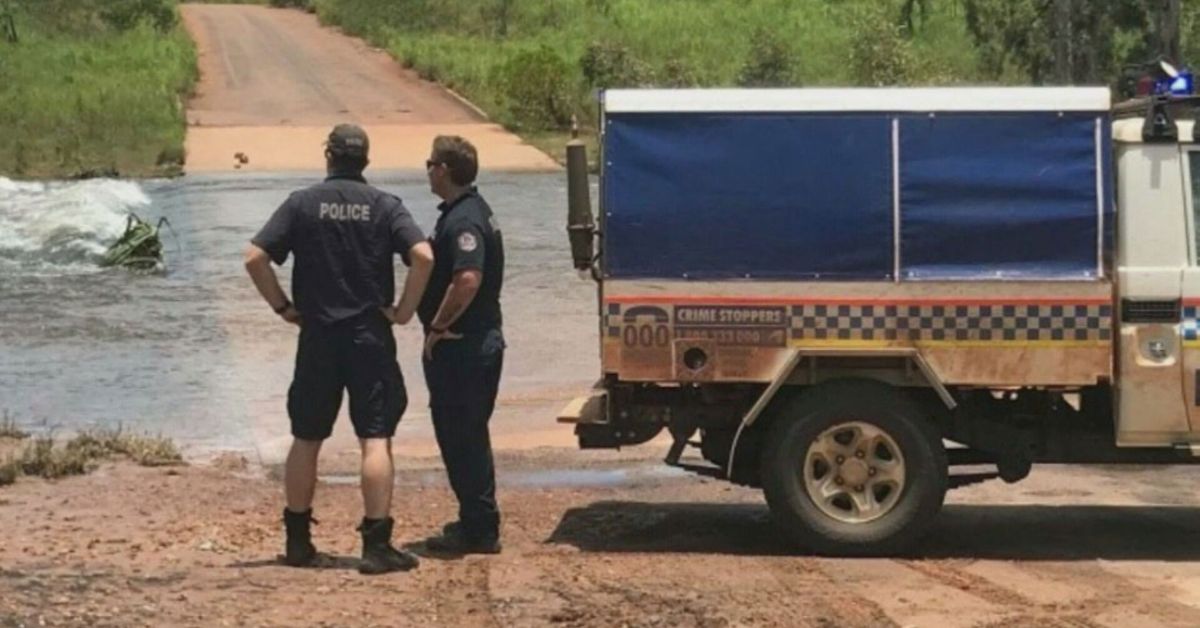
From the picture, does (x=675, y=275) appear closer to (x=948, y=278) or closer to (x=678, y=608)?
(x=948, y=278)

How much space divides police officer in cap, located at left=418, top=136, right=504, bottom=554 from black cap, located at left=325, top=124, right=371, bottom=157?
17.3 inches

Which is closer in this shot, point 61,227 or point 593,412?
point 593,412

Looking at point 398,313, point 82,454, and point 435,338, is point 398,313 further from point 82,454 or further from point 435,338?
point 82,454

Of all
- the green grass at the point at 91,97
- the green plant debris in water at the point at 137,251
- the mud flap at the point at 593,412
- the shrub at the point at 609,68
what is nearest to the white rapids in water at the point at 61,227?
the green plant debris in water at the point at 137,251

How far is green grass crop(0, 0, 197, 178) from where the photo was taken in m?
34.5

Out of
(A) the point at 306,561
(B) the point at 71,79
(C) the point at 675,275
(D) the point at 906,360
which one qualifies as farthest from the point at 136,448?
(B) the point at 71,79

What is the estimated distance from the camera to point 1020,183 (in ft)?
28.2

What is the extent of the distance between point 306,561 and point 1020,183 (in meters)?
3.49

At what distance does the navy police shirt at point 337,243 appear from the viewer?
26.9ft

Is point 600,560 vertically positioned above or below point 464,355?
below

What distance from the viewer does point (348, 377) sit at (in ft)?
27.1

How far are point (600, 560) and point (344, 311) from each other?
158 cm

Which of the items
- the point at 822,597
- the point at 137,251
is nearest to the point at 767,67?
the point at 137,251

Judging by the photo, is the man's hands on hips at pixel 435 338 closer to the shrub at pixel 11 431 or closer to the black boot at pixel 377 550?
the black boot at pixel 377 550
